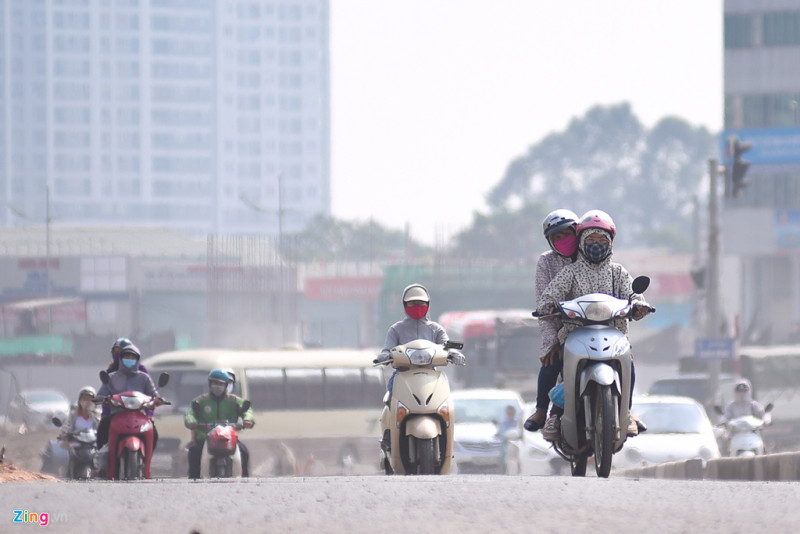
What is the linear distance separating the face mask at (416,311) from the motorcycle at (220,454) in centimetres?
449

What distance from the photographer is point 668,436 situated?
21.7 m

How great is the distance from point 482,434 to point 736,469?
8.94 metres

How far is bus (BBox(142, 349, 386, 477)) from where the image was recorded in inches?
1104

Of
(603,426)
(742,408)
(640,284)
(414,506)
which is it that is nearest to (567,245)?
(640,284)

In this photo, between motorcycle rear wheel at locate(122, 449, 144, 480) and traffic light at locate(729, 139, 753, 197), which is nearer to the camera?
motorcycle rear wheel at locate(122, 449, 144, 480)

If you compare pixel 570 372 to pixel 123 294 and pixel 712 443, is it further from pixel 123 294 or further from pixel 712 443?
pixel 123 294

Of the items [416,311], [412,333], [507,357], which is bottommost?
[507,357]

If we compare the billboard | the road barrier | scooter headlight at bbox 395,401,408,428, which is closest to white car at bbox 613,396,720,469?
the road barrier

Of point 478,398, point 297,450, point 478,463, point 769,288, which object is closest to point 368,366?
point 297,450

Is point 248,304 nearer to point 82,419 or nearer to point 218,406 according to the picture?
point 82,419

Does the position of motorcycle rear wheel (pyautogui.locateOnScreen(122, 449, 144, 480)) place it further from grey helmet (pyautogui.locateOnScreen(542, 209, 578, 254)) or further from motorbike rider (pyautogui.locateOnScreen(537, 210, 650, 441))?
grey helmet (pyautogui.locateOnScreen(542, 209, 578, 254))

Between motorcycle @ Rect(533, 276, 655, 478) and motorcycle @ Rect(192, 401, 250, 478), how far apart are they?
23.6 feet

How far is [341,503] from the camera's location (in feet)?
28.6

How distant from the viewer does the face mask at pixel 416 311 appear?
44.1ft
